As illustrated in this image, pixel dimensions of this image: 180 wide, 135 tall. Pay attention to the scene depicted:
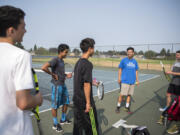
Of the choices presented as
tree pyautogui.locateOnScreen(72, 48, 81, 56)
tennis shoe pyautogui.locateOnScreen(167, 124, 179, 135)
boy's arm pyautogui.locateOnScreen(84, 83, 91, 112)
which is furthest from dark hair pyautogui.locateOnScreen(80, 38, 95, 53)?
tree pyautogui.locateOnScreen(72, 48, 81, 56)

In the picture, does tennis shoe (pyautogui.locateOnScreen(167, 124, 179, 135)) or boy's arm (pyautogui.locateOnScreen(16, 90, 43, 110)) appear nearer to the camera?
boy's arm (pyautogui.locateOnScreen(16, 90, 43, 110))

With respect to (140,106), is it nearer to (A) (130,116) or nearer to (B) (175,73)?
(A) (130,116)

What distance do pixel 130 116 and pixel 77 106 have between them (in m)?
2.61

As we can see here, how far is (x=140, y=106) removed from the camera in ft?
17.7

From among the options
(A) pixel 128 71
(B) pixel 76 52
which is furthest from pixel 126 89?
(B) pixel 76 52

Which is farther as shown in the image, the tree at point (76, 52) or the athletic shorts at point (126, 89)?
the tree at point (76, 52)

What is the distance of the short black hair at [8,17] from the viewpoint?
1.05 m

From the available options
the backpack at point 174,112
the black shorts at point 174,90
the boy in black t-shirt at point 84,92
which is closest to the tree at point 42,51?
the black shorts at point 174,90

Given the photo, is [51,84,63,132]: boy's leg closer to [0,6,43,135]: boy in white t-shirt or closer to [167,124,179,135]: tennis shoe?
[0,6,43,135]: boy in white t-shirt

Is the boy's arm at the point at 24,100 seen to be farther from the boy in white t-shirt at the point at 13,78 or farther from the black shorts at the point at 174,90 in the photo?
the black shorts at the point at 174,90

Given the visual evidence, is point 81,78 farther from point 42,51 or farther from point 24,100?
point 42,51

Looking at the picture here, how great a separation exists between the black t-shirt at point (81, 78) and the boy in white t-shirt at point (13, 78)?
1.15 meters

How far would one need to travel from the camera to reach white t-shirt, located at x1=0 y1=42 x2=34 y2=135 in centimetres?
101

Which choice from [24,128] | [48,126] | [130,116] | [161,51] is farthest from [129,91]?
[161,51]
